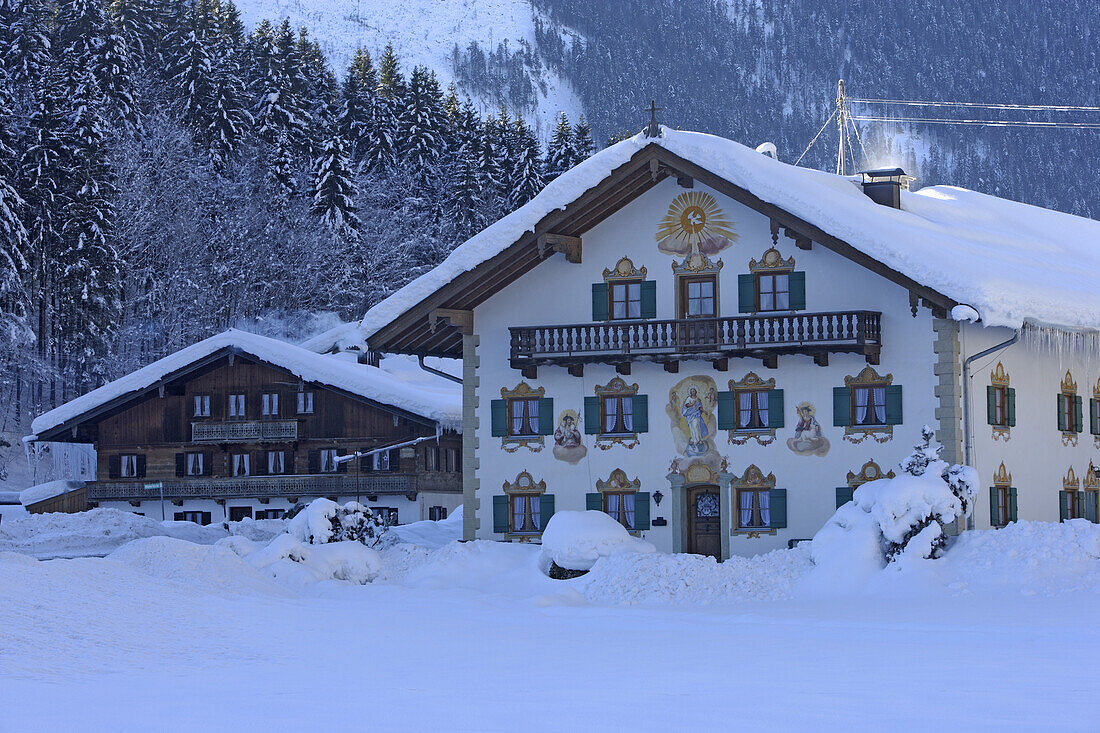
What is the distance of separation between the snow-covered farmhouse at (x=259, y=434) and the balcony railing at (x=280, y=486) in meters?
0.04

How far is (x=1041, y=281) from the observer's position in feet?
116

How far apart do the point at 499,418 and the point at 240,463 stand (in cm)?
2160

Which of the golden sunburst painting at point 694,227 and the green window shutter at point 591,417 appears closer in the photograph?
the golden sunburst painting at point 694,227

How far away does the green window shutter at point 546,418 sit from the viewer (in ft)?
120

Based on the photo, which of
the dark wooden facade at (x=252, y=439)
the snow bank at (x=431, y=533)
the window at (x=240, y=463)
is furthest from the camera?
the window at (x=240, y=463)

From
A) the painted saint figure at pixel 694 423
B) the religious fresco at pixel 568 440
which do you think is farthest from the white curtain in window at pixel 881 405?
the religious fresco at pixel 568 440

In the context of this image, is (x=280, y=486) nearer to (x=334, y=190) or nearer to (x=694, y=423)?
(x=694, y=423)

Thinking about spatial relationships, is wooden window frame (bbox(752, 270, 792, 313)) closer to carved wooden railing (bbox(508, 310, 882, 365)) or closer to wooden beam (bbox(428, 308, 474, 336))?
carved wooden railing (bbox(508, 310, 882, 365))

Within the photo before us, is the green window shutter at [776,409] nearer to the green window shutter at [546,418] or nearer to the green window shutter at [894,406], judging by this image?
the green window shutter at [894,406]

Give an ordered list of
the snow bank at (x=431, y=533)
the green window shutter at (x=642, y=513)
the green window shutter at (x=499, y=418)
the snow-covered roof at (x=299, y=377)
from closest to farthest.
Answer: the green window shutter at (x=642, y=513) < the green window shutter at (x=499, y=418) < the snow bank at (x=431, y=533) < the snow-covered roof at (x=299, y=377)

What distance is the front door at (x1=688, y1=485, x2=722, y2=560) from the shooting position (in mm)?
35188

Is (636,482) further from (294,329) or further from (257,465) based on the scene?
(294,329)

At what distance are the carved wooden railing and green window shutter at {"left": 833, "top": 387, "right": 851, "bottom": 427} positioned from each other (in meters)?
1.24

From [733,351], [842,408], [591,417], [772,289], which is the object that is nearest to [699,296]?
[772,289]
